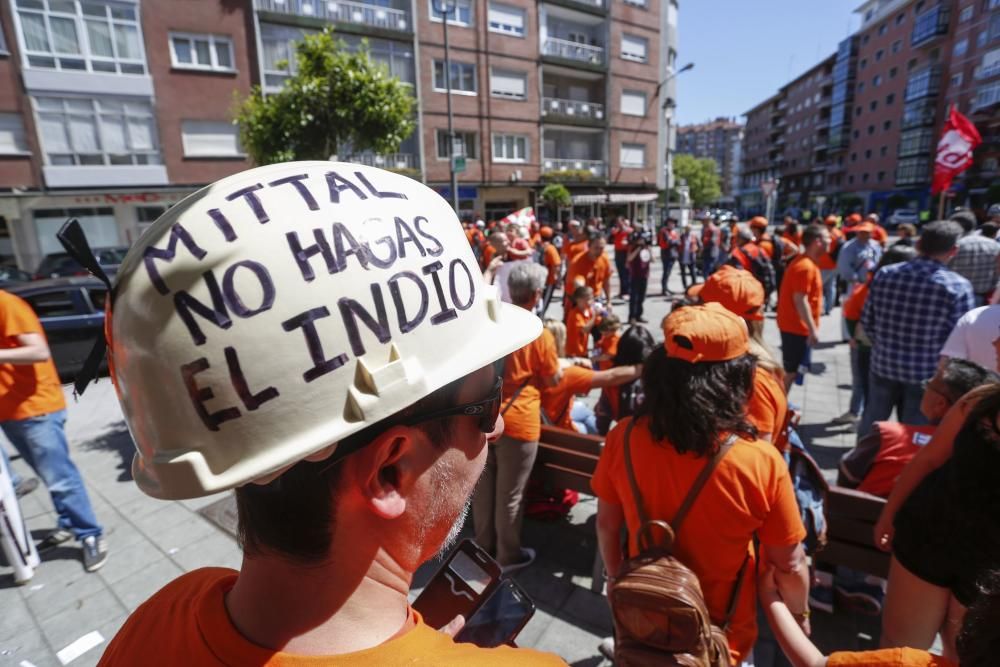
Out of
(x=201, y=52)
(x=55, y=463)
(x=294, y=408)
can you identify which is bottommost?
(x=55, y=463)

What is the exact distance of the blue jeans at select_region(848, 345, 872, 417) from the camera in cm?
517

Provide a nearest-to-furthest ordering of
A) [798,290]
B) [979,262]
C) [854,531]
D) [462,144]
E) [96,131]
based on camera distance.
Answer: [854,531] < [798,290] < [979,262] < [96,131] < [462,144]

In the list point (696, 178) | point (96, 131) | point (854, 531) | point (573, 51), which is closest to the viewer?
point (854, 531)

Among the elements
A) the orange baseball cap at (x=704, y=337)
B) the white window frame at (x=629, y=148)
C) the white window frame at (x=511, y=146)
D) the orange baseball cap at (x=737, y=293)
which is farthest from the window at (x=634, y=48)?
the orange baseball cap at (x=704, y=337)

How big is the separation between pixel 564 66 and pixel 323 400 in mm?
32562

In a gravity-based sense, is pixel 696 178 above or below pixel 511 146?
above

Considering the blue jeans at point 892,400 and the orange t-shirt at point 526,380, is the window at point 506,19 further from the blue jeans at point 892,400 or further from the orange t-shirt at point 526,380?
the orange t-shirt at point 526,380

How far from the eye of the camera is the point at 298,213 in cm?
88

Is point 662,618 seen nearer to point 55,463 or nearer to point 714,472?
point 714,472

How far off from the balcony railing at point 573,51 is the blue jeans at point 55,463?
30.6m

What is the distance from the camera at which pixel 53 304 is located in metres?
7.29

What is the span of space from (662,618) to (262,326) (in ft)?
4.51

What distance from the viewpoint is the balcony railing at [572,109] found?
2956 centimetres

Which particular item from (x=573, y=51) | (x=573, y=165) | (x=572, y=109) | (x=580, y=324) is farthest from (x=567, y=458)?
(x=573, y=51)
